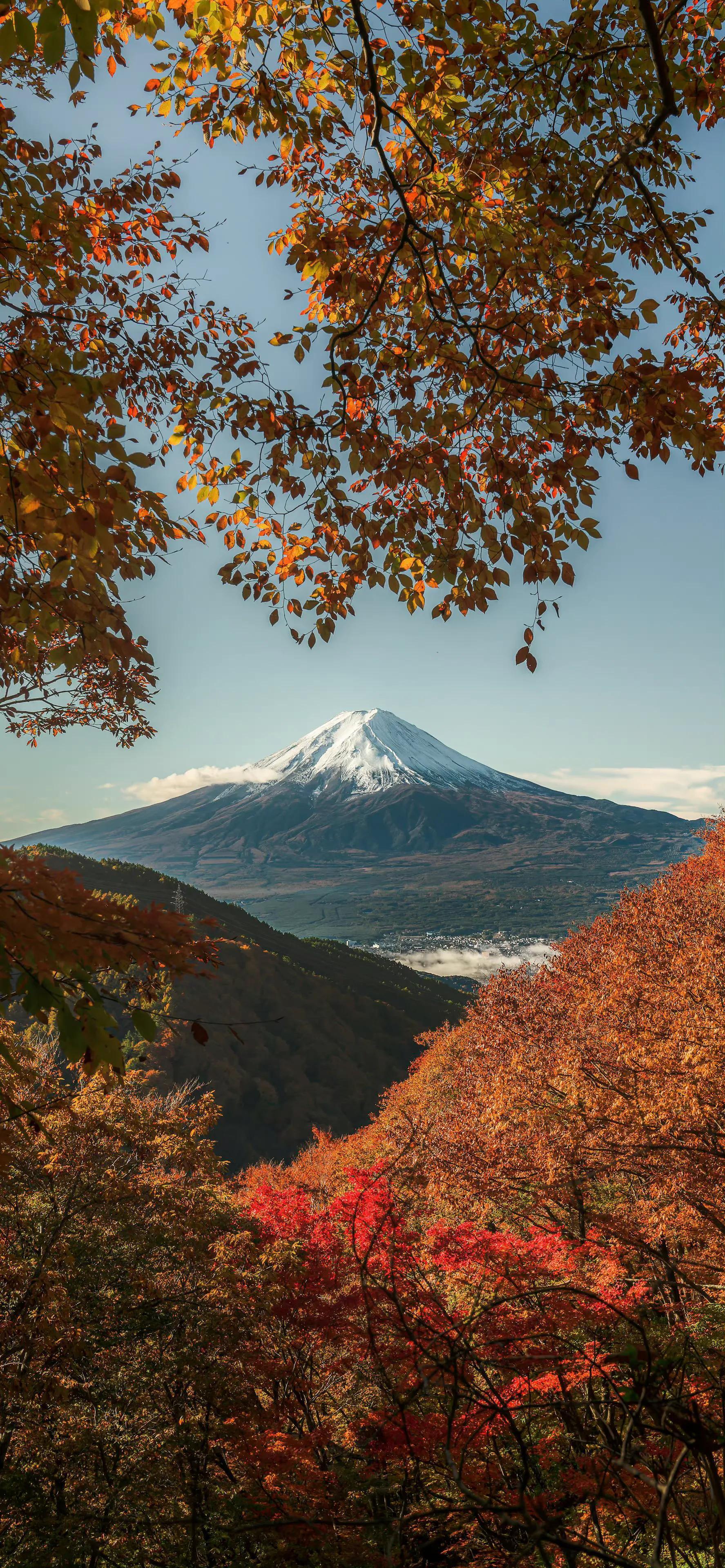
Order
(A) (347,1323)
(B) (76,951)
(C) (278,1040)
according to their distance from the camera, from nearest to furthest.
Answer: (B) (76,951), (A) (347,1323), (C) (278,1040)

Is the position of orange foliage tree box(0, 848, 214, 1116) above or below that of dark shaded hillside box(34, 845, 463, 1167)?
above

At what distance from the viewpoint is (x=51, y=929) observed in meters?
2.94

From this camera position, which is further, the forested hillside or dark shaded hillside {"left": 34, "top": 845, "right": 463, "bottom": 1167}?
dark shaded hillside {"left": 34, "top": 845, "right": 463, "bottom": 1167}

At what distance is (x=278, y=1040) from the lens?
56.4m

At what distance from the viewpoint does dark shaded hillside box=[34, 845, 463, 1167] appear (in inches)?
1907

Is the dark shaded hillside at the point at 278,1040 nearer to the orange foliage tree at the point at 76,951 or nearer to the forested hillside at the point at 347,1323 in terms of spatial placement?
the forested hillside at the point at 347,1323

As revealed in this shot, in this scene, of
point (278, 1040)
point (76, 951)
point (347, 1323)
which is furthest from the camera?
point (278, 1040)

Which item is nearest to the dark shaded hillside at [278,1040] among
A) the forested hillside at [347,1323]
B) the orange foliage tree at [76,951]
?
the forested hillside at [347,1323]

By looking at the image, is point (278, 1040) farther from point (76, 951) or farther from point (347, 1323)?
point (76, 951)

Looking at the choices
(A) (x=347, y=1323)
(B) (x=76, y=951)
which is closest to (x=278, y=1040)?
(A) (x=347, y=1323)

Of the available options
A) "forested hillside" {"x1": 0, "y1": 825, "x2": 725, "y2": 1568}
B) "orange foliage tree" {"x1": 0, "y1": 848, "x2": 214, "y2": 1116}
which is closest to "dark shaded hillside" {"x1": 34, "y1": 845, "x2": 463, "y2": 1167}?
"forested hillside" {"x1": 0, "y1": 825, "x2": 725, "y2": 1568}

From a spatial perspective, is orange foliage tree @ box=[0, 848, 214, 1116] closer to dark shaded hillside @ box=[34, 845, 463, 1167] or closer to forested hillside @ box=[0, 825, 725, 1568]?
forested hillside @ box=[0, 825, 725, 1568]

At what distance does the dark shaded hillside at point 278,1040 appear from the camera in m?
48.4

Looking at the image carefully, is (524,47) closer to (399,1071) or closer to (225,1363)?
(225,1363)
